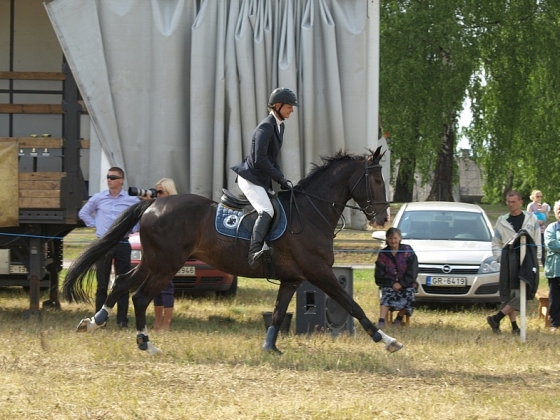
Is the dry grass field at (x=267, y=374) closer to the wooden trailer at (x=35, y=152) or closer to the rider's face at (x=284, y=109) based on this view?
the wooden trailer at (x=35, y=152)

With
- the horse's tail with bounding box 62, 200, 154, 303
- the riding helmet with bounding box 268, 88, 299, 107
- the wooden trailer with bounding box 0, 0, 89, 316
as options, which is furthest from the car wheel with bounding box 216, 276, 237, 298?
the riding helmet with bounding box 268, 88, 299, 107

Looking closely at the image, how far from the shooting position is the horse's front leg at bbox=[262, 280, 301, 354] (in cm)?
962

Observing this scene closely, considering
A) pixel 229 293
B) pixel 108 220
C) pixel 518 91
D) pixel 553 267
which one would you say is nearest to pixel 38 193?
pixel 108 220

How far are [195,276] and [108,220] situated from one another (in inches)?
101

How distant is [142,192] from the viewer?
35.0 ft

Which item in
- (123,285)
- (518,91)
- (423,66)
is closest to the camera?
(123,285)

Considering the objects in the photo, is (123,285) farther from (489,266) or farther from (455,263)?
(489,266)

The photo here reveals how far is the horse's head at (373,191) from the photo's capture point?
387 inches

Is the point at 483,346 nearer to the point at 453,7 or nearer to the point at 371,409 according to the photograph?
the point at 371,409

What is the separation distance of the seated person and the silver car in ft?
4.82

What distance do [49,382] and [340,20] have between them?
5.10 m

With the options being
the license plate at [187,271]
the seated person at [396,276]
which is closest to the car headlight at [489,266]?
the seated person at [396,276]

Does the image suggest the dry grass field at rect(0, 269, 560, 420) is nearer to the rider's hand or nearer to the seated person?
the seated person

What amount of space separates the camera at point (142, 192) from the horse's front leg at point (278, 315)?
1847 millimetres
